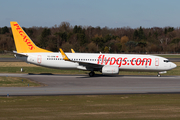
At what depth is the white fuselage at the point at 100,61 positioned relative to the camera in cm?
3834

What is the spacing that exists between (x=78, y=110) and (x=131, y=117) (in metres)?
3.89

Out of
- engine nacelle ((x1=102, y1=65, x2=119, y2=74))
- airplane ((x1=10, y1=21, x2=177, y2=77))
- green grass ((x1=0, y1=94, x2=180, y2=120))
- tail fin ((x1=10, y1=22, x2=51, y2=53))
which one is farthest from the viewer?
tail fin ((x1=10, y1=22, x2=51, y2=53))

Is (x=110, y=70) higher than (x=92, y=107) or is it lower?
higher

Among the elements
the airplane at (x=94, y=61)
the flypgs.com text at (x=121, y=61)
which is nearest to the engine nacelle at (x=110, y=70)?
the airplane at (x=94, y=61)

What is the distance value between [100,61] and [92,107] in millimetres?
21245

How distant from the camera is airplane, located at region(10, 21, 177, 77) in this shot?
38.3 meters

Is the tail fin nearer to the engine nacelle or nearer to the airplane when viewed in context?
the airplane

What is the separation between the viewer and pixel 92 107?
1792cm

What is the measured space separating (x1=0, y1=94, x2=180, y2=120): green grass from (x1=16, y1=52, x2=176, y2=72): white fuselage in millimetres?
15745

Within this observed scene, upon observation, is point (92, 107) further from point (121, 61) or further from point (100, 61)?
point (121, 61)

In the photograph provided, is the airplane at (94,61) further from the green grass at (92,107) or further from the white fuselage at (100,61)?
the green grass at (92,107)

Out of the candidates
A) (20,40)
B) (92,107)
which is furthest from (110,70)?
(92,107)

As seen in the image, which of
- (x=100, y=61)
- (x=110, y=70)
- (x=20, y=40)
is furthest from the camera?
(x=20, y=40)

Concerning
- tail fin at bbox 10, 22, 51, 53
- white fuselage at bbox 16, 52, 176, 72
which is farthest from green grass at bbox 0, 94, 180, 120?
tail fin at bbox 10, 22, 51, 53
